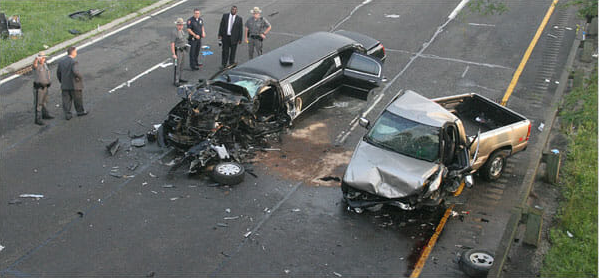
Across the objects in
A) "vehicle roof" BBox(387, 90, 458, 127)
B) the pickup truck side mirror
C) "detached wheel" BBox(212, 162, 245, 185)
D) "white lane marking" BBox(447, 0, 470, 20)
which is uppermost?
"vehicle roof" BBox(387, 90, 458, 127)

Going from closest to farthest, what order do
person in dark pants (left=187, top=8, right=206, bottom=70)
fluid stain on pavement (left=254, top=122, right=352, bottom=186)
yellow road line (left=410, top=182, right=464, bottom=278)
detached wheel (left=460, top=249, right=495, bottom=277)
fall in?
detached wheel (left=460, top=249, right=495, bottom=277) → yellow road line (left=410, top=182, right=464, bottom=278) → fluid stain on pavement (left=254, top=122, right=352, bottom=186) → person in dark pants (left=187, top=8, right=206, bottom=70)

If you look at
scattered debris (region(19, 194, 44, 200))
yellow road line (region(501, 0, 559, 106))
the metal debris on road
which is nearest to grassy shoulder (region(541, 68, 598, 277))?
yellow road line (region(501, 0, 559, 106))

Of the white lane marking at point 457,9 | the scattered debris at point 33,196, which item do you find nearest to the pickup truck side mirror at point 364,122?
the scattered debris at point 33,196

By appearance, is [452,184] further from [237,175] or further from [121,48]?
[121,48]

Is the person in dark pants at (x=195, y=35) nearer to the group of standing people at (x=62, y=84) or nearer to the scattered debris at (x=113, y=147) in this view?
the group of standing people at (x=62, y=84)

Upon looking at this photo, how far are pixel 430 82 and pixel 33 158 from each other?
10.2 meters

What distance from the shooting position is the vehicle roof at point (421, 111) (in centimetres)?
1075

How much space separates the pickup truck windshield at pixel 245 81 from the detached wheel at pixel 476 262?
18.0 ft

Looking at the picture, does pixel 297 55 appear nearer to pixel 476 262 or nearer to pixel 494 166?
pixel 494 166

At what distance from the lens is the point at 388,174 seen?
10.0 meters

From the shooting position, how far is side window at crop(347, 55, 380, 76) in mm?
13992

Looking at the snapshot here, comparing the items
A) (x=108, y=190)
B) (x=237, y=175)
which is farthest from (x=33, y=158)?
(x=237, y=175)

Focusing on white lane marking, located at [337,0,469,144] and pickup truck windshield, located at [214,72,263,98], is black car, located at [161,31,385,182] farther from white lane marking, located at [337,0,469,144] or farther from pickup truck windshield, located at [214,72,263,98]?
white lane marking, located at [337,0,469,144]

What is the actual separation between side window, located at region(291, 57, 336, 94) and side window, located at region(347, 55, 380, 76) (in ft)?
1.50
